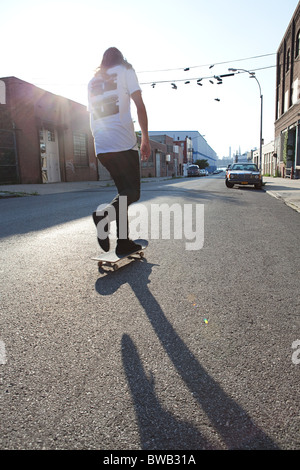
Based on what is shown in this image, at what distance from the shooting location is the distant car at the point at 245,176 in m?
16.8

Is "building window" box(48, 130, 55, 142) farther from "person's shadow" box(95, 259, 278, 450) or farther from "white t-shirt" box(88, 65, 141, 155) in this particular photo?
"person's shadow" box(95, 259, 278, 450)

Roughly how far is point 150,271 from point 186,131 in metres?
124

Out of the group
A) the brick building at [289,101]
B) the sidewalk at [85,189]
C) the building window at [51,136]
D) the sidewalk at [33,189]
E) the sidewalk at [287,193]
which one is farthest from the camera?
the brick building at [289,101]

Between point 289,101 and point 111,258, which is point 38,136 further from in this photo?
point 111,258

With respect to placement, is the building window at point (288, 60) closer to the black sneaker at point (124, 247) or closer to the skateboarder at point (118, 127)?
the skateboarder at point (118, 127)

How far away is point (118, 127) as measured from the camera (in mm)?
3375

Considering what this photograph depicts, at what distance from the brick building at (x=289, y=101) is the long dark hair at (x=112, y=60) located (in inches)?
930

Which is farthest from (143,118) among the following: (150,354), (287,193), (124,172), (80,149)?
(80,149)

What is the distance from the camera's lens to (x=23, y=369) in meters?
1.66

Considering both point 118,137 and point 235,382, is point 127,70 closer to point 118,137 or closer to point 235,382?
point 118,137

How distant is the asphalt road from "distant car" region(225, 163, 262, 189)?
Result: 13886 millimetres

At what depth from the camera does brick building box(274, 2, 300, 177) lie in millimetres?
25391

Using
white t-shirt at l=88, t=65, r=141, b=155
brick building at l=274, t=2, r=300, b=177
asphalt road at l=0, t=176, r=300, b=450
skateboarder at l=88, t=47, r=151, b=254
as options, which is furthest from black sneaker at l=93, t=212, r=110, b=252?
brick building at l=274, t=2, r=300, b=177

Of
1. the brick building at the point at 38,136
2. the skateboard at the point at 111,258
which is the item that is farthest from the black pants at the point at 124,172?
the brick building at the point at 38,136
